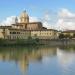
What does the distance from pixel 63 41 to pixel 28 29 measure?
13017mm

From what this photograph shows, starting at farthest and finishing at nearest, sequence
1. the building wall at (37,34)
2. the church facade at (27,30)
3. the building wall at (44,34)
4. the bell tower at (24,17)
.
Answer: the bell tower at (24,17)
the building wall at (44,34)
the building wall at (37,34)
the church facade at (27,30)

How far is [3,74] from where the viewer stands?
64.0 feet

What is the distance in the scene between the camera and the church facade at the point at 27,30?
72981 millimetres

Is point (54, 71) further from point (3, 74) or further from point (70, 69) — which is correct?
point (3, 74)

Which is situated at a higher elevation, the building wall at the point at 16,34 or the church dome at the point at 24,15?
the church dome at the point at 24,15

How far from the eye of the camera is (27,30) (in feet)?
265

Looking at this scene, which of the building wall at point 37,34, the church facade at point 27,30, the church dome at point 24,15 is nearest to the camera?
the church facade at point 27,30

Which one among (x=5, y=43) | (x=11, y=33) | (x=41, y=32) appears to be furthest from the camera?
(x=41, y=32)

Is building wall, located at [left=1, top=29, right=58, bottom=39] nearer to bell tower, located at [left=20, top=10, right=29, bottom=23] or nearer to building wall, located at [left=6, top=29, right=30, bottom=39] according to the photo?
building wall, located at [left=6, top=29, right=30, bottom=39]

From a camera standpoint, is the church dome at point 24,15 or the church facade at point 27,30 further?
the church dome at point 24,15

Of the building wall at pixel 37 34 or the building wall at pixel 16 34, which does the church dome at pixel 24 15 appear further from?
the building wall at pixel 16 34

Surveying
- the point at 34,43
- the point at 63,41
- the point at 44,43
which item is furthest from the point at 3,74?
the point at 63,41

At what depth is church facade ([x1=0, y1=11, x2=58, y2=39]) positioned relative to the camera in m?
73.0

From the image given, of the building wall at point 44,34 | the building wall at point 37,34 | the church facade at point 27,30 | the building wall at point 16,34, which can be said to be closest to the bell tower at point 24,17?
the church facade at point 27,30
